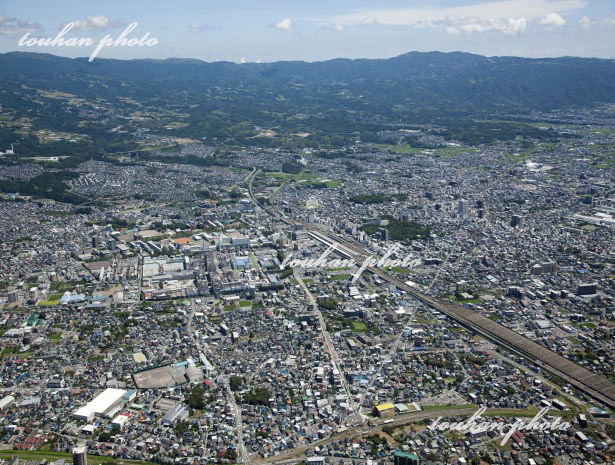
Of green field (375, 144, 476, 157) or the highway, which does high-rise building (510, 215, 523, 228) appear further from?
green field (375, 144, 476, 157)

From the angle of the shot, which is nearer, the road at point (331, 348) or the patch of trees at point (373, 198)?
the road at point (331, 348)

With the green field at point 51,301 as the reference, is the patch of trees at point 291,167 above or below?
above

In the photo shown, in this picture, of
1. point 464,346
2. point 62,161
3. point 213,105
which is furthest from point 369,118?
point 464,346

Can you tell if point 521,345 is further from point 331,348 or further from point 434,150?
point 434,150

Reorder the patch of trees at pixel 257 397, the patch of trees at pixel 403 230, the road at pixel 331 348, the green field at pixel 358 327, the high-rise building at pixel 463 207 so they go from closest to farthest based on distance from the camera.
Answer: the road at pixel 331 348 → the patch of trees at pixel 257 397 → the green field at pixel 358 327 → the patch of trees at pixel 403 230 → the high-rise building at pixel 463 207

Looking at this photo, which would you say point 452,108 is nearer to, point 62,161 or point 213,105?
point 213,105

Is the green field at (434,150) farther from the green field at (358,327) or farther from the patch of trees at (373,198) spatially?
the green field at (358,327)

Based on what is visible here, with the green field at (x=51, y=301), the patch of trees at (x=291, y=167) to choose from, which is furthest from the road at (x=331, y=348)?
the patch of trees at (x=291, y=167)

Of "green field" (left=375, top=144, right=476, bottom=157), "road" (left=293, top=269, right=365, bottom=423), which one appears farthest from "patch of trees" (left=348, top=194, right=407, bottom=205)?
"green field" (left=375, top=144, right=476, bottom=157)

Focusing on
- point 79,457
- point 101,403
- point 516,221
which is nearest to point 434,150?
point 516,221
